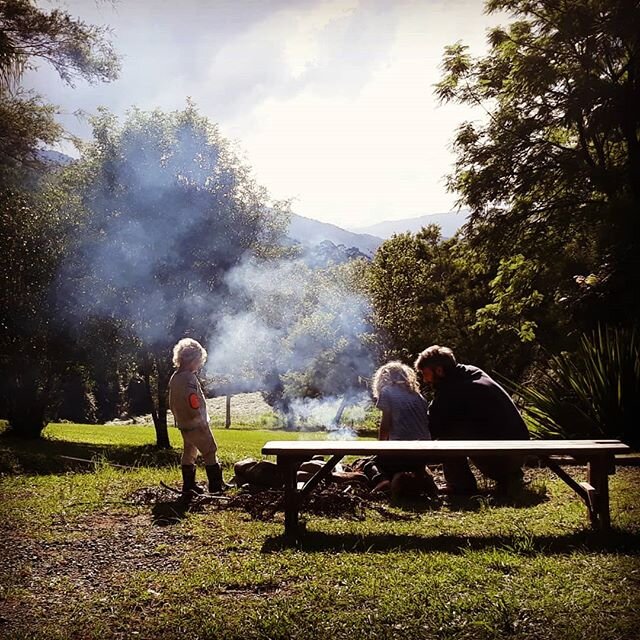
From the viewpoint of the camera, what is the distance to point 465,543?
4637 millimetres

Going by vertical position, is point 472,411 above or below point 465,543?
above

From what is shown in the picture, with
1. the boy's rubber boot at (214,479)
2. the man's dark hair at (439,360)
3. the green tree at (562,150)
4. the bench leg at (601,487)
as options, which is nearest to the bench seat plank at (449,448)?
the bench leg at (601,487)

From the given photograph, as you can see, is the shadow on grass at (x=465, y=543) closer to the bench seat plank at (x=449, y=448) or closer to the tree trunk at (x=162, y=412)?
the bench seat plank at (x=449, y=448)

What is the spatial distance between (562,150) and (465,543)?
12891mm

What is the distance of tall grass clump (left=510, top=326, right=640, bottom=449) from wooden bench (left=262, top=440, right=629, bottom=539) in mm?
3469

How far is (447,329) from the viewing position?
2617cm

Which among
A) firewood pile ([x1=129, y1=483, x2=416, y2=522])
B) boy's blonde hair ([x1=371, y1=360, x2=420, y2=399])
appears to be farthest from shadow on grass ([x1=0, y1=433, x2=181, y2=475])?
boy's blonde hair ([x1=371, y1=360, x2=420, y2=399])

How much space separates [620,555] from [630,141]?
11.8m

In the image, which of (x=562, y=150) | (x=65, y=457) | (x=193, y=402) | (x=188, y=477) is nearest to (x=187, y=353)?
(x=193, y=402)

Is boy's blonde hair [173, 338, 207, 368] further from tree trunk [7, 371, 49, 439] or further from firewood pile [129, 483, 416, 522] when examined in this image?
tree trunk [7, 371, 49, 439]

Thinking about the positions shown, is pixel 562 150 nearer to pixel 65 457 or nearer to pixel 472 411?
pixel 472 411

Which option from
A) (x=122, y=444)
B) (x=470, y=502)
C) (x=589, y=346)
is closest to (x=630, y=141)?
(x=589, y=346)

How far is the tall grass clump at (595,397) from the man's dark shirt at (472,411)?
2303 millimetres

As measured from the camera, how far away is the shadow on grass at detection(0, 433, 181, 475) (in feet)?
31.6
